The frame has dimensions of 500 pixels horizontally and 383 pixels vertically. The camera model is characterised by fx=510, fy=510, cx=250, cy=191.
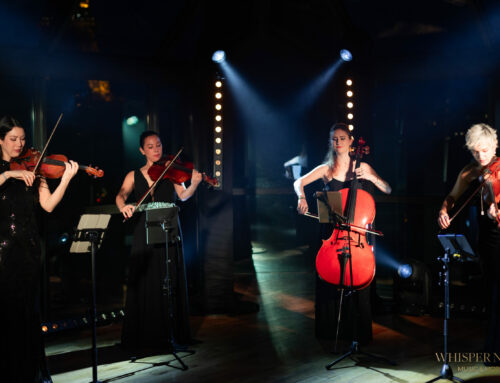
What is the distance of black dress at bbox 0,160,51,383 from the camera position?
10.2 feet

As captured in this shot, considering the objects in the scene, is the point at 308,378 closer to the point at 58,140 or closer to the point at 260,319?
the point at 260,319

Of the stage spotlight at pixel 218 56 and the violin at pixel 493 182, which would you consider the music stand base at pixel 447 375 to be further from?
the stage spotlight at pixel 218 56

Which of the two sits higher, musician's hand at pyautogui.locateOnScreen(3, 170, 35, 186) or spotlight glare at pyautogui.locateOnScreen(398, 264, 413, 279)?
musician's hand at pyautogui.locateOnScreen(3, 170, 35, 186)

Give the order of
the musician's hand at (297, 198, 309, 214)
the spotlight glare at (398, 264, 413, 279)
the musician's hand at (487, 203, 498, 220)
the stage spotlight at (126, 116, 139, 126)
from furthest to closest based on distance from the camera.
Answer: the stage spotlight at (126, 116, 139, 126)
the spotlight glare at (398, 264, 413, 279)
the musician's hand at (297, 198, 309, 214)
the musician's hand at (487, 203, 498, 220)

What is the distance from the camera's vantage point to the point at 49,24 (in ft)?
15.6

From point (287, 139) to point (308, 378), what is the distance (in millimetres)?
4794

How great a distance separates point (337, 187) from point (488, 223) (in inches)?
45.4

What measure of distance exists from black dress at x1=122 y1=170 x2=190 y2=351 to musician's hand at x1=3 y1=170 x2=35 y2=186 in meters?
1.12

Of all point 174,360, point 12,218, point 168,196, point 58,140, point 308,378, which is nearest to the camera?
point 12,218

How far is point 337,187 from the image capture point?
165 inches

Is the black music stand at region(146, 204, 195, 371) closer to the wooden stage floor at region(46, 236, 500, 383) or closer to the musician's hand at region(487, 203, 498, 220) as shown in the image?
the wooden stage floor at region(46, 236, 500, 383)

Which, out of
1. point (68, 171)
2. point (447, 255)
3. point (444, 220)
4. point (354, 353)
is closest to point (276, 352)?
point (354, 353)

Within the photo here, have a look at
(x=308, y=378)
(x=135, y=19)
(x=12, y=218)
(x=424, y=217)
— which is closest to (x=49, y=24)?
(x=135, y=19)

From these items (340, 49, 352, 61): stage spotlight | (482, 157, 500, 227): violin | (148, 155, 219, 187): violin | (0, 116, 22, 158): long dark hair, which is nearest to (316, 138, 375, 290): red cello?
(482, 157, 500, 227): violin
